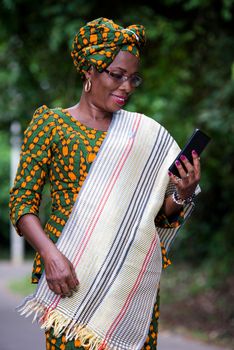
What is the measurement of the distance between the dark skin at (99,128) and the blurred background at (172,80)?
4.26 meters

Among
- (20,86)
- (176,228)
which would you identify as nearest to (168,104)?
(20,86)

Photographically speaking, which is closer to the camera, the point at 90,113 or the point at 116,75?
the point at 116,75

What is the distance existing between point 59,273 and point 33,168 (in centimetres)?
44

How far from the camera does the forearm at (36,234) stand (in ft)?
10.2

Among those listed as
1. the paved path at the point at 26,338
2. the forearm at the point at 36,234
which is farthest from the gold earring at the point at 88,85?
the paved path at the point at 26,338

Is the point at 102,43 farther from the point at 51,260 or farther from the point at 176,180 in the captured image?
the point at 51,260

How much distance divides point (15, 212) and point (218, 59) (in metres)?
6.61

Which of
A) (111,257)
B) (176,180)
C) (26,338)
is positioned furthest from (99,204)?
(26,338)

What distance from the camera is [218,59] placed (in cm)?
944

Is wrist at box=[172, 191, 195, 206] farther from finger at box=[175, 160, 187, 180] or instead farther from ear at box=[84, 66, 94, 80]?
ear at box=[84, 66, 94, 80]

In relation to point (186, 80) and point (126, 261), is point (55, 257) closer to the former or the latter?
point (126, 261)

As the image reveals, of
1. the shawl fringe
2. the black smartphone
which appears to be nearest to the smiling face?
the black smartphone

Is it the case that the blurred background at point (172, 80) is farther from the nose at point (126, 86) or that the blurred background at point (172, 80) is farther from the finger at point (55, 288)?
the finger at point (55, 288)

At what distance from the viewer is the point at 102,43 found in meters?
3.26
